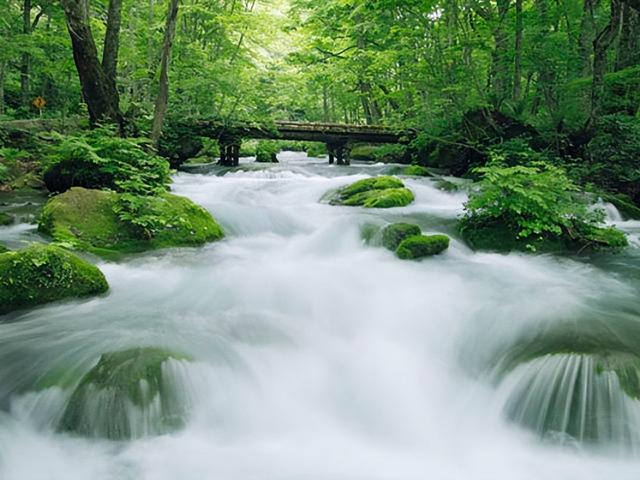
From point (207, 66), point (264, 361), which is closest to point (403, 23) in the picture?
point (207, 66)

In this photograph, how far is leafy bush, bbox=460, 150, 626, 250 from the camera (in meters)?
6.69

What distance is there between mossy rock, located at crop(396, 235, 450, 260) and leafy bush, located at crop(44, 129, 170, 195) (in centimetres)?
412

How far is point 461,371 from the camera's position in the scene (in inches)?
163

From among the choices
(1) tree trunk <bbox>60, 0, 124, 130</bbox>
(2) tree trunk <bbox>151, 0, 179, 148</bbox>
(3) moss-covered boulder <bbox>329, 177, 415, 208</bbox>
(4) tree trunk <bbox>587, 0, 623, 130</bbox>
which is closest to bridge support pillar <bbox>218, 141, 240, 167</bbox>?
(2) tree trunk <bbox>151, 0, 179, 148</bbox>

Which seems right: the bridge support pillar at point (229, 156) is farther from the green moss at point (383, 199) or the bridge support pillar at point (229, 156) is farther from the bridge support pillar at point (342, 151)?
the green moss at point (383, 199)

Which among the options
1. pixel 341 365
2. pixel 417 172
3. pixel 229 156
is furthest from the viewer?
pixel 229 156

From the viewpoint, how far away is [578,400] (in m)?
3.27

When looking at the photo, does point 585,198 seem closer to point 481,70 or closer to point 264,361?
point 264,361

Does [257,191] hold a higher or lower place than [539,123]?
lower

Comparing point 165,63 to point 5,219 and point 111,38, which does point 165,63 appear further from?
point 5,219

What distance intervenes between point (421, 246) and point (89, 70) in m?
7.45

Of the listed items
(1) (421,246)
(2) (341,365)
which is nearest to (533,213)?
(1) (421,246)

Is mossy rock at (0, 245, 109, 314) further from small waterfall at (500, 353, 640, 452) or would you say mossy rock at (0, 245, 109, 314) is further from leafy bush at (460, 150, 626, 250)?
leafy bush at (460, 150, 626, 250)

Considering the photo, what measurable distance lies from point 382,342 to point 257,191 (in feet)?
25.3
